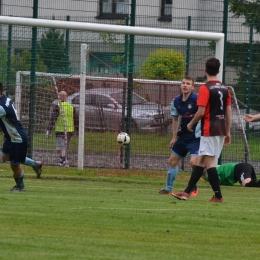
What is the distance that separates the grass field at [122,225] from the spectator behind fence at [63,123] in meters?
3.46

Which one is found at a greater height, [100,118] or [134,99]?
[134,99]

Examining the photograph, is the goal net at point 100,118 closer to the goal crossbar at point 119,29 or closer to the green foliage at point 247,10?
the goal crossbar at point 119,29

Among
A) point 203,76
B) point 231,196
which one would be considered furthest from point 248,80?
point 231,196

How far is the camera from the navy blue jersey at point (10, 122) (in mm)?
12547

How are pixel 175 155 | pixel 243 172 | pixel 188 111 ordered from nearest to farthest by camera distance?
1. pixel 188 111
2. pixel 175 155
3. pixel 243 172

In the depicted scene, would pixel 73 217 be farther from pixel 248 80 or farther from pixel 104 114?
pixel 248 80

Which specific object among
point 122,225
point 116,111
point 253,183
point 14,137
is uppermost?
point 116,111

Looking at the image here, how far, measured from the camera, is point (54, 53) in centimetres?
1819

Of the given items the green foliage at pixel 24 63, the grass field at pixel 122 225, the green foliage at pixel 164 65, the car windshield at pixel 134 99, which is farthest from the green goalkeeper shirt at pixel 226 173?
the green foliage at pixel 24 63

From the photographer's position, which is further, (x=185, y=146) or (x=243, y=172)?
(x=243, y=172)

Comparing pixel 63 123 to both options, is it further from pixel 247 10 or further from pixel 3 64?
pixel 247 10

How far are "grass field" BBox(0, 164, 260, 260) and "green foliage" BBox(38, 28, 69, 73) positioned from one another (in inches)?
169

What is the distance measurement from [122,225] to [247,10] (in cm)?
1182

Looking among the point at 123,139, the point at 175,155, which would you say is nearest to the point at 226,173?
the point at 123,139
